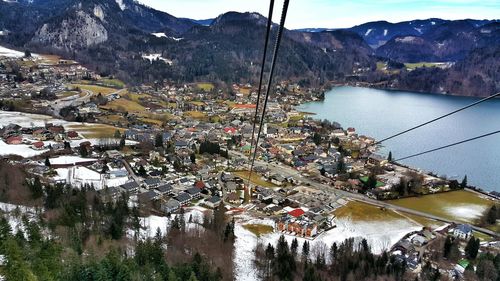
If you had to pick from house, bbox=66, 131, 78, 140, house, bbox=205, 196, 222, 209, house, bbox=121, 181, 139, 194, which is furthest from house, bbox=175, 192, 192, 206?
house, bbox=66, 131, 78, 140

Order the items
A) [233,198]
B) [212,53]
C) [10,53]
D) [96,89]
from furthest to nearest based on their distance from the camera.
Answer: [212,53], [10,53], [96,89], [233,198]

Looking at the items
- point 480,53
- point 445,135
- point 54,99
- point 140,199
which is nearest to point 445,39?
point 480,53

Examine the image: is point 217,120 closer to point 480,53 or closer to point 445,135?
point 445,135

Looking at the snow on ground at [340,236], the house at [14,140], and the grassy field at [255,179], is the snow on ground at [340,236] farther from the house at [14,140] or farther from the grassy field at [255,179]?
the house at [14,140]

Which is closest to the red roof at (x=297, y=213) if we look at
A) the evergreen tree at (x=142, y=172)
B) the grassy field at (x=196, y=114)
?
the evergreen tree at (x=142, y=172)

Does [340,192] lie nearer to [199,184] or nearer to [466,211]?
[466,211]

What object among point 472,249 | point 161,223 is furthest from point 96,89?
point 472,249
